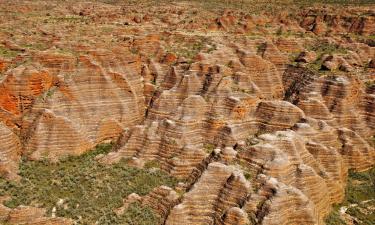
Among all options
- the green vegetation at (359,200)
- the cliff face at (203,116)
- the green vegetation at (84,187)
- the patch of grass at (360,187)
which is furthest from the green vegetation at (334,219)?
the green vegetation at (84,187)

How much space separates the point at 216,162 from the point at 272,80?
23.9 metres

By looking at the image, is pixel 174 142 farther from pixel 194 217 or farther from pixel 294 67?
pixel 294 67

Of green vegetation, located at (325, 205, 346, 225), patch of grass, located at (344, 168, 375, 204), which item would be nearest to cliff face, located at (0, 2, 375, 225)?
green vegetation, located at (325, 205, 346, 225)

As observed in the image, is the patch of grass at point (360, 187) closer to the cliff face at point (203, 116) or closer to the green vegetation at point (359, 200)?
the green vegetation at point (359, 200)

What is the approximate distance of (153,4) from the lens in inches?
5266

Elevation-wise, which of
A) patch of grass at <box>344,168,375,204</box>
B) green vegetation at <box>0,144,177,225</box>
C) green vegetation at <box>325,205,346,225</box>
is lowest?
green vegetation at <box>0,144,177,225</box>

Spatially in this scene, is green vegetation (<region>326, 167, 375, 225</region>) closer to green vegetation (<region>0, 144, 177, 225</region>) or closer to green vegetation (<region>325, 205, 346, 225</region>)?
green vegetation (<region>325, 205, 346, 225</region>)

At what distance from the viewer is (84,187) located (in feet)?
125

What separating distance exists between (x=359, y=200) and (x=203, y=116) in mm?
15062

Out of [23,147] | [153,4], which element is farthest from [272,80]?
[153,4]

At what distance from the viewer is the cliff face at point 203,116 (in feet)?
108

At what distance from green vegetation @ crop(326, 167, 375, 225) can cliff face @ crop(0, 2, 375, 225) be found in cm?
87

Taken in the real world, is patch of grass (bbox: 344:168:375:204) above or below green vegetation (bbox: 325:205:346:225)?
below

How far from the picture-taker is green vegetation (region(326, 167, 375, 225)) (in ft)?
118
